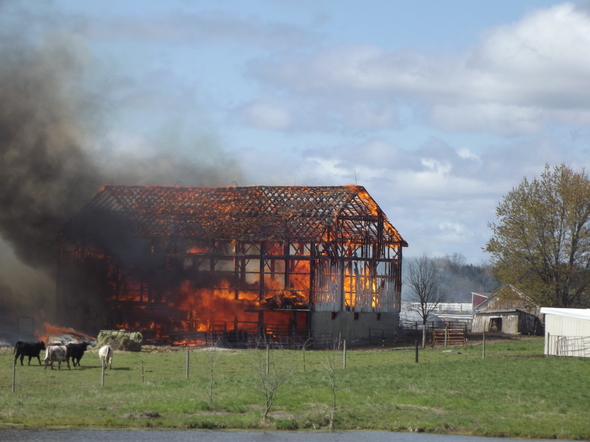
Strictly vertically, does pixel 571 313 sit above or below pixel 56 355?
above

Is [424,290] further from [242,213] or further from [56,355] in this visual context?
[56,355]

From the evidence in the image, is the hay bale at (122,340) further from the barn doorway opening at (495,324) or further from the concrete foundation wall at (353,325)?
the barn doorway opening at (495,324)

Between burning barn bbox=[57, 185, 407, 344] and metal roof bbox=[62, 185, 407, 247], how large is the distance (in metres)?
0.09

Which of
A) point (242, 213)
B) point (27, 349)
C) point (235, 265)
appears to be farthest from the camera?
point (242, 213)

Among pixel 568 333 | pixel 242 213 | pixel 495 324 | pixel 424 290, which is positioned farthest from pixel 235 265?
pixel 424 290

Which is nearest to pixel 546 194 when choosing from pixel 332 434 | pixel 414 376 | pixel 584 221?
pixel 584 221

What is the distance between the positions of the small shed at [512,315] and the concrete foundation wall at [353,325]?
30.5ft

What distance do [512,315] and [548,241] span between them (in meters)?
9.08

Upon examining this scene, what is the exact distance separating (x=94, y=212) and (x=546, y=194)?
33.3m

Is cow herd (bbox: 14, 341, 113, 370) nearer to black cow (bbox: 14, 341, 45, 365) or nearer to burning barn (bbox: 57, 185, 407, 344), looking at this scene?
black cow (bbox: 14, 341, 45, 365)

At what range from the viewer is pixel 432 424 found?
28938 mm

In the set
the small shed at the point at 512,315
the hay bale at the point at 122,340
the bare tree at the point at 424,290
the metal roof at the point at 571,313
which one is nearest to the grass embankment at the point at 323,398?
the metal roof at the point at 571,313

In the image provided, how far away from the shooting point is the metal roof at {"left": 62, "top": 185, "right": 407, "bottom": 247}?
65.5 meters

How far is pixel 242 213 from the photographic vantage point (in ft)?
224
